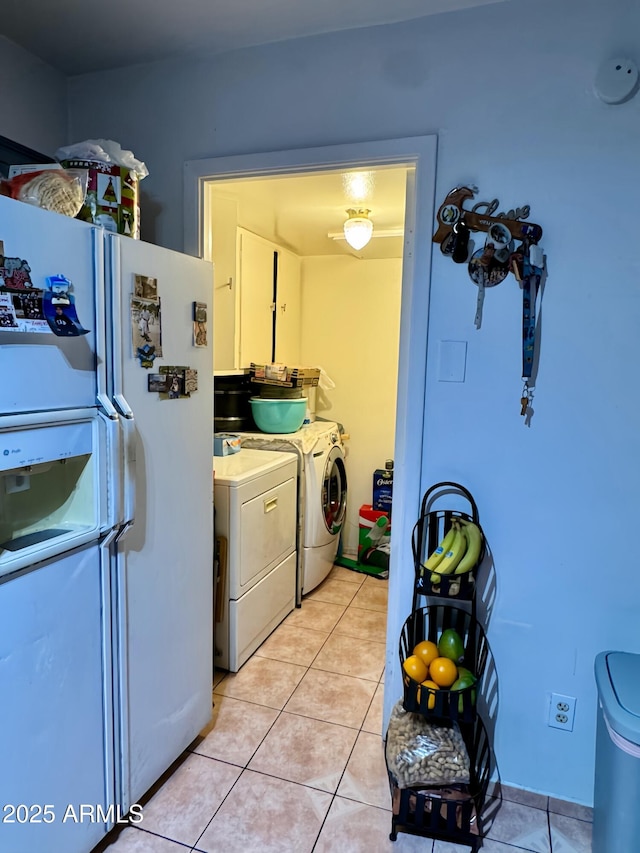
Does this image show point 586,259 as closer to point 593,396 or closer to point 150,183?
point 593,396

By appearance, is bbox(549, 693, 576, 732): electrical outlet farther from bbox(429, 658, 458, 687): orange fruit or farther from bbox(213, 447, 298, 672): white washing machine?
bbox(213, 447, 298, 672): white washing machine

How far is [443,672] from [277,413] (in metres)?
1.88

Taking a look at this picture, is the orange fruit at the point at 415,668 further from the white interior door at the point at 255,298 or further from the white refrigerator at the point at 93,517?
the white interior door at the point at 255,298

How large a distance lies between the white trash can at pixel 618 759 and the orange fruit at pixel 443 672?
392mm

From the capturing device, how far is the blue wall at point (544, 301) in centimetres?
154

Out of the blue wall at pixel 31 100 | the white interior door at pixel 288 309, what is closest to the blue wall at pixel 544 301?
the blue wall at pixel 31 100

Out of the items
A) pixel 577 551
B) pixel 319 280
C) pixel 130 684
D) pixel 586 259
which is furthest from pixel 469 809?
pixel 319 280

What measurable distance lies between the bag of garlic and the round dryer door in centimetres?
167

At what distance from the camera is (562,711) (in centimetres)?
171

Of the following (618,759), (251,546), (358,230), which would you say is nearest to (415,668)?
(618,759)

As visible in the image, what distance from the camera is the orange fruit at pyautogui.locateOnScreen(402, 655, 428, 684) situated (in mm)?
1569

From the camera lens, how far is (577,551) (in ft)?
5.45

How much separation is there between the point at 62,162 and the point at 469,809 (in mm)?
2229

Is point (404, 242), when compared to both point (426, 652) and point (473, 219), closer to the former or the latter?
point (473, 219)
